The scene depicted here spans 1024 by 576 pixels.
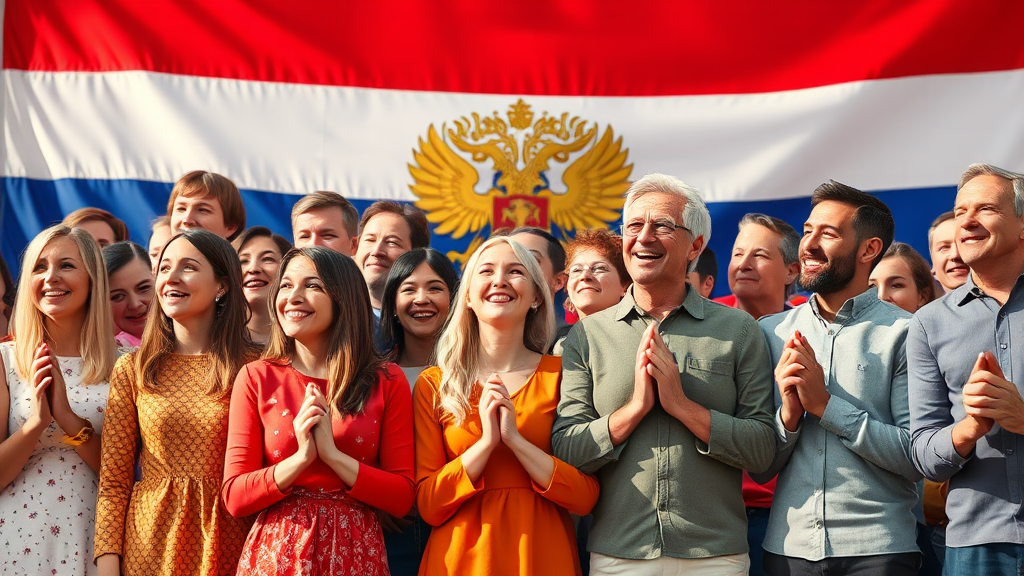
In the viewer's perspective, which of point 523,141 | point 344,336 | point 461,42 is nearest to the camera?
point 344,336

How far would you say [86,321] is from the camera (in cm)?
394

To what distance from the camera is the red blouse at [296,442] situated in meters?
3.28

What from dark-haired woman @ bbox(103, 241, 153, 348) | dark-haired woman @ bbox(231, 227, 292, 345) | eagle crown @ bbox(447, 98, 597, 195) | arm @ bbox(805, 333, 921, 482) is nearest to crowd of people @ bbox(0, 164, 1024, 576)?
arm @ bbox(805, 333, 921, 482)

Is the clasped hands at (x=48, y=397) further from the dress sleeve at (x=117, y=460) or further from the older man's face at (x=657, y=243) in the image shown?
the older man's face at (x=657, y=243)

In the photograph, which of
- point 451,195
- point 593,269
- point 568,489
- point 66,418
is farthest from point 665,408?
point 451,195

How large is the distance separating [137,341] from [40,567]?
1.09 meters

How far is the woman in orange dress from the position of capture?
10.8 feet

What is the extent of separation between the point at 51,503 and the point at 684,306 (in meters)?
2.16

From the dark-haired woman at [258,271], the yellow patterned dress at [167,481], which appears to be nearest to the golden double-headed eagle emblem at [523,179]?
the dark-haired woman at [258,271]

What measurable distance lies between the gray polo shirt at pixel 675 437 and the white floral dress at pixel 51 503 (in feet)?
5.22

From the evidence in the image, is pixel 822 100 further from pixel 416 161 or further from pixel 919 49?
pixel 416 161

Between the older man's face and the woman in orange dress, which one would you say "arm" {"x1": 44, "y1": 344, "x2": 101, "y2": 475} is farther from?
the older man's face

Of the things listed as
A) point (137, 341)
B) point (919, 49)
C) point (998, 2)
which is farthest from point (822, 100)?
point (137, 341)

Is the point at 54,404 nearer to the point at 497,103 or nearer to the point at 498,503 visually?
the point at 498,503
